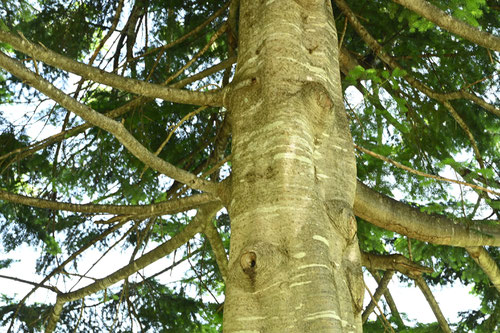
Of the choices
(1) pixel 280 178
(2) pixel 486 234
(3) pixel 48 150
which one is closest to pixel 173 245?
(1) pixel 280 178

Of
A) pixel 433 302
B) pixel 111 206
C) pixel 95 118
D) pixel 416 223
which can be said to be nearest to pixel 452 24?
pixel 416 223

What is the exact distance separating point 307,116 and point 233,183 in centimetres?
45

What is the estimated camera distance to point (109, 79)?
2754 millimetres

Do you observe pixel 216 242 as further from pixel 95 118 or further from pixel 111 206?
pixel 95 118

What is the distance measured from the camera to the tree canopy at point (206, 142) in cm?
319

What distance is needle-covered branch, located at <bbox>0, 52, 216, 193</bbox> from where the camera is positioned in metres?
2.19

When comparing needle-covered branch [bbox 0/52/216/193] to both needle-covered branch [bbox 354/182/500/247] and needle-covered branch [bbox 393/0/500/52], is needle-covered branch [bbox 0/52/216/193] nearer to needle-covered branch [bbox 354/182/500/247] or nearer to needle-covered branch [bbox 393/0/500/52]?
needle-covered branch [bbox 354/182/500/247]

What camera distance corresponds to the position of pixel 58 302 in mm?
4031

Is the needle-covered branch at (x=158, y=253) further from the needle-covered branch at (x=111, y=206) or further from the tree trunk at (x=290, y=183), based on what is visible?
the tree trunk at (x=290, y=183)

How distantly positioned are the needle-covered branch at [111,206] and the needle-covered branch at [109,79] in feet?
1.71

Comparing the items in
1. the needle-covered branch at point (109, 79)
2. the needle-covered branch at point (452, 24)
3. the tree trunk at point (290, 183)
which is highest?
the needle-covered branch at point (452, 24)

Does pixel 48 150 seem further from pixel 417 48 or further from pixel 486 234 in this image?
pixel 486 234

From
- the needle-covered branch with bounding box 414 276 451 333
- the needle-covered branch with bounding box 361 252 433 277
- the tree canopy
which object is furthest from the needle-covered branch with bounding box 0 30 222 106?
the needle-covered branch with bounding box 414 276 451 333

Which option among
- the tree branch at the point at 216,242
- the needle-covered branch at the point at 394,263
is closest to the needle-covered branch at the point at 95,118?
the tree branch at the point at 216,242
